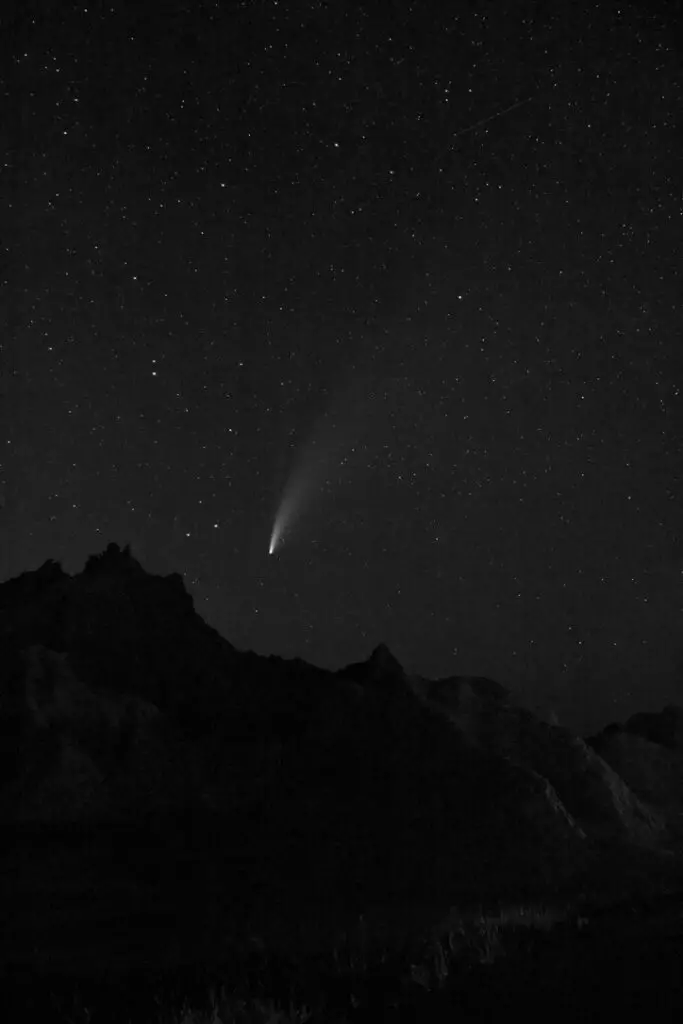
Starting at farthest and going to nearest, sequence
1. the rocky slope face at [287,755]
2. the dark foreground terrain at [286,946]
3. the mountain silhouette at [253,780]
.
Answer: the rocky slope face at [287,755] → the mountain silhouette at [253,780] → the dark foreground terrain at [286,946]

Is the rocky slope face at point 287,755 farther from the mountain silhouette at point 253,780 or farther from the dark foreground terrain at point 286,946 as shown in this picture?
the dark foreground terrain at point 286,946

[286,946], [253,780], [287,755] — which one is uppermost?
[287,755]

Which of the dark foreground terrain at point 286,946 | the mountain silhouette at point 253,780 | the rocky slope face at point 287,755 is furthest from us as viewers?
the rocky slope face at point 287,755

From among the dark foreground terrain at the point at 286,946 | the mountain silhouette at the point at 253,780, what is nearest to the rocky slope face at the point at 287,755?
the mountain silhouette at the point at 253,780

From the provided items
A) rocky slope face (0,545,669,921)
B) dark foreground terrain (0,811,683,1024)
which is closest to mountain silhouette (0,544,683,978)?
rocky slope face (0,545,669,921)

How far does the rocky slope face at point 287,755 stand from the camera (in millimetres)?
37188

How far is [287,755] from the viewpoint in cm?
4356

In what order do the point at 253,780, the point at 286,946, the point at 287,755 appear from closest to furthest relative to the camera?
the point at 286,946 < the point at 253,780 < the point at 287,755

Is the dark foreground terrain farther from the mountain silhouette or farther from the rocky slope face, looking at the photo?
the rocky slope face

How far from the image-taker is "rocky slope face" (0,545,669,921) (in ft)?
122

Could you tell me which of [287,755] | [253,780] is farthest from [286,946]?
[287,755]

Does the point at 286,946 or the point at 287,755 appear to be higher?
the point at 287,755

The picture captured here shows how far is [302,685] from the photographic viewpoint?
50375mm

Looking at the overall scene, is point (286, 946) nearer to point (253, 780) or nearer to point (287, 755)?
point (253, 780)
